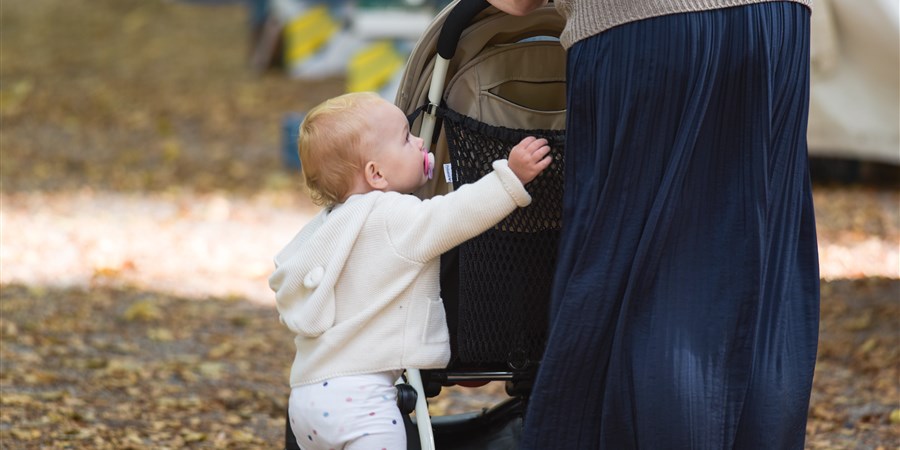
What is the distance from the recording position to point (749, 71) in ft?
7.77

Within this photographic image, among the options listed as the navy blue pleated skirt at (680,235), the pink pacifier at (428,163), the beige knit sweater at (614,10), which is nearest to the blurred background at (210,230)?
the pink pacifier at (428,163)

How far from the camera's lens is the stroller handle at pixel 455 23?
2.79 metres

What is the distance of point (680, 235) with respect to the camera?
2400 mm

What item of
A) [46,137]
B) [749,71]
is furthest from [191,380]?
[46,137]

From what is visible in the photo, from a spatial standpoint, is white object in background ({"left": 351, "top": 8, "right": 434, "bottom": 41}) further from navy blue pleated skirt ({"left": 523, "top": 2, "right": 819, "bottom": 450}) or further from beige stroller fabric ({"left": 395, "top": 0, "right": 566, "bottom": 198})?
navy blue pleated skirt ({"left": 523, "top": 2, "right": 819, "bottom": 450})

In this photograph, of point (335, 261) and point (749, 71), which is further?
point (335, 261)

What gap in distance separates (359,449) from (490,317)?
44 cm

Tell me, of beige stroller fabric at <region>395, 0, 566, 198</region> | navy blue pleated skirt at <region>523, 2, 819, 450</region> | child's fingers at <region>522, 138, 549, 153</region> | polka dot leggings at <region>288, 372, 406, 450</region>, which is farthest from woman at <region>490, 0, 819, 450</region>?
beige stroller fabric at <region>395, 0, 566, 198</region>

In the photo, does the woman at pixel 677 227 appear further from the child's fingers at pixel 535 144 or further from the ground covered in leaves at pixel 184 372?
the ground covered in leaves at pixel 184 372

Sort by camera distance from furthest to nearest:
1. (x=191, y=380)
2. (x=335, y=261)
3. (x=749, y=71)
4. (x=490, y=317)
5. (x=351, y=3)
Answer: (x=351, y=3), (x=191, y=380), (x=490, y=317), (x=335, y=261), (x=749, y=71)

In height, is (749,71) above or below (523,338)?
above

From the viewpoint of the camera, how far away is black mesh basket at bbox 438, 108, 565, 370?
2758 millimetres

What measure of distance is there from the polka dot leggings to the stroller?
0.15 ft

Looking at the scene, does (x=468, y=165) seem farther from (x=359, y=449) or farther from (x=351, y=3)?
(x=351, y=3)
